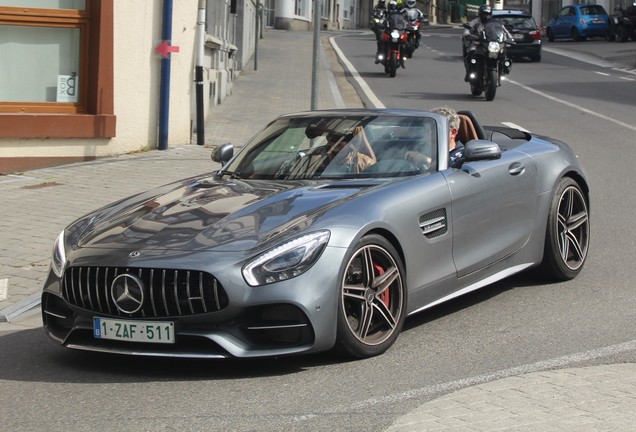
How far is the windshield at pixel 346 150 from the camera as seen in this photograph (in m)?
7.03

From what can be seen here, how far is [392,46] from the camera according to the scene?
29.5 meters

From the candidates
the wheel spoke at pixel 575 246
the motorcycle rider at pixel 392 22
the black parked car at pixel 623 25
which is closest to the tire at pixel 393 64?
the motorcycle rider at pixel 392 22

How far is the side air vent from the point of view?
6.63 m

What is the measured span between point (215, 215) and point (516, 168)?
2.31 meters

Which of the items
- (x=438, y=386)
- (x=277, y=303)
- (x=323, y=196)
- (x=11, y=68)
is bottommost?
(x=438, y=386)

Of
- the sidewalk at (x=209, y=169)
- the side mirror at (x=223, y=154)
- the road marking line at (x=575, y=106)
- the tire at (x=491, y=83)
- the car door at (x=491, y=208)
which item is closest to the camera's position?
the sidewalk at (x=209, y=169)

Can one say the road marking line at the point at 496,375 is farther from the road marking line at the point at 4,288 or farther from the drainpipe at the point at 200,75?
the drainpipe at the point at 200,75

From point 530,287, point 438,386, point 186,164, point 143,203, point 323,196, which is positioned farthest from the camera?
point 186,164

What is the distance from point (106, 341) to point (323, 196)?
1412 mm

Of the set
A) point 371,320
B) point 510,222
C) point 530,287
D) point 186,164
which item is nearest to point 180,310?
point 371,320

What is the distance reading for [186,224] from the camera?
6.21m

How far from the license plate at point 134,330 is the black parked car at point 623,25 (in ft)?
144

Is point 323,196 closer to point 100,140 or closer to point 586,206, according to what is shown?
point 586,206

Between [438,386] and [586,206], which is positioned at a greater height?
[586,206]
